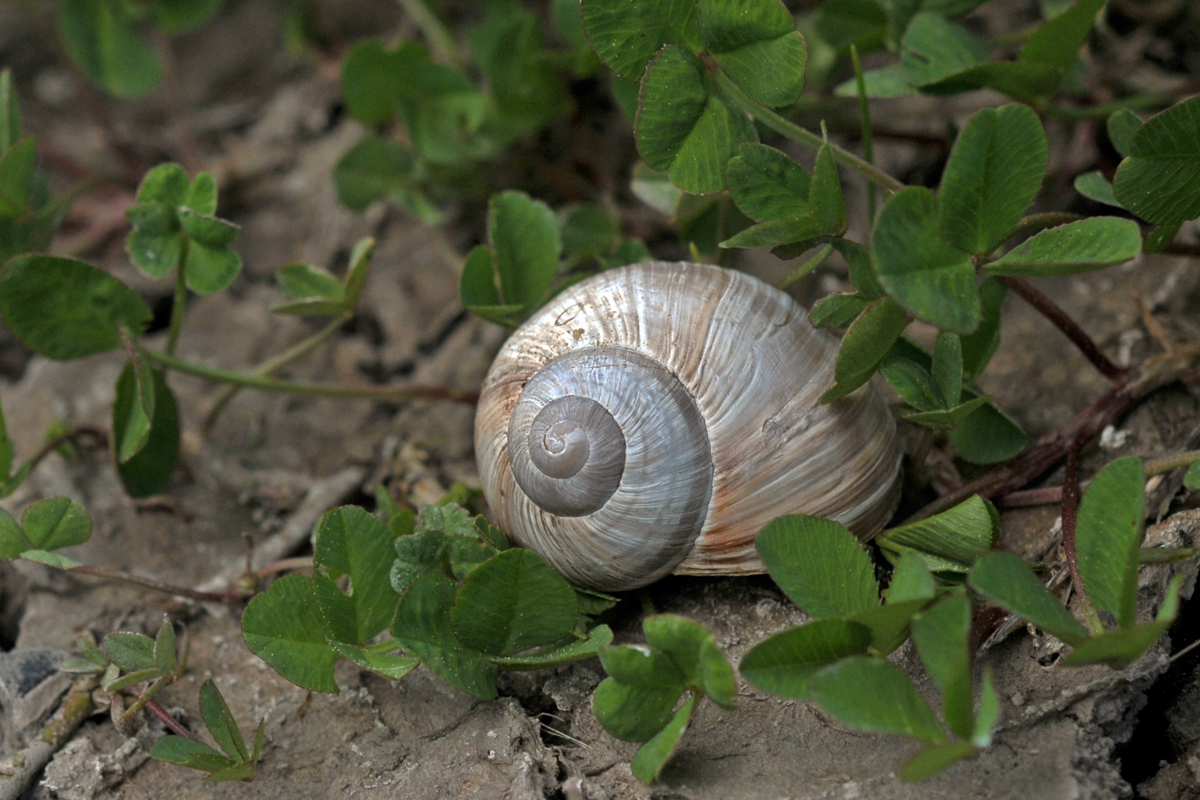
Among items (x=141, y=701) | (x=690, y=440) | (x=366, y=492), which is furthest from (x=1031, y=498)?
(x=141, y=701)

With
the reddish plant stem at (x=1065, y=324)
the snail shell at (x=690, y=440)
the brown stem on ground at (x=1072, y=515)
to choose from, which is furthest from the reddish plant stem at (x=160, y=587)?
the reddish plant stem at (x=1065, y=324)

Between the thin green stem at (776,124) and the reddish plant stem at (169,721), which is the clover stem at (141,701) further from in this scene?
the thin green stem at (776,124)

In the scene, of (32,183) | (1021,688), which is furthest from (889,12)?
(32,183)

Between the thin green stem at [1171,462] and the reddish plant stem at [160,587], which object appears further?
the reddish plant stem at [160,587]

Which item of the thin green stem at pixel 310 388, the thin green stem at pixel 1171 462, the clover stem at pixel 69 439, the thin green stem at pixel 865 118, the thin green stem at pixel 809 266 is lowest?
the clover stem at pixel 69 439

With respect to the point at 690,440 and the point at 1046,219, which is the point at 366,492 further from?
the point at 1046,219
